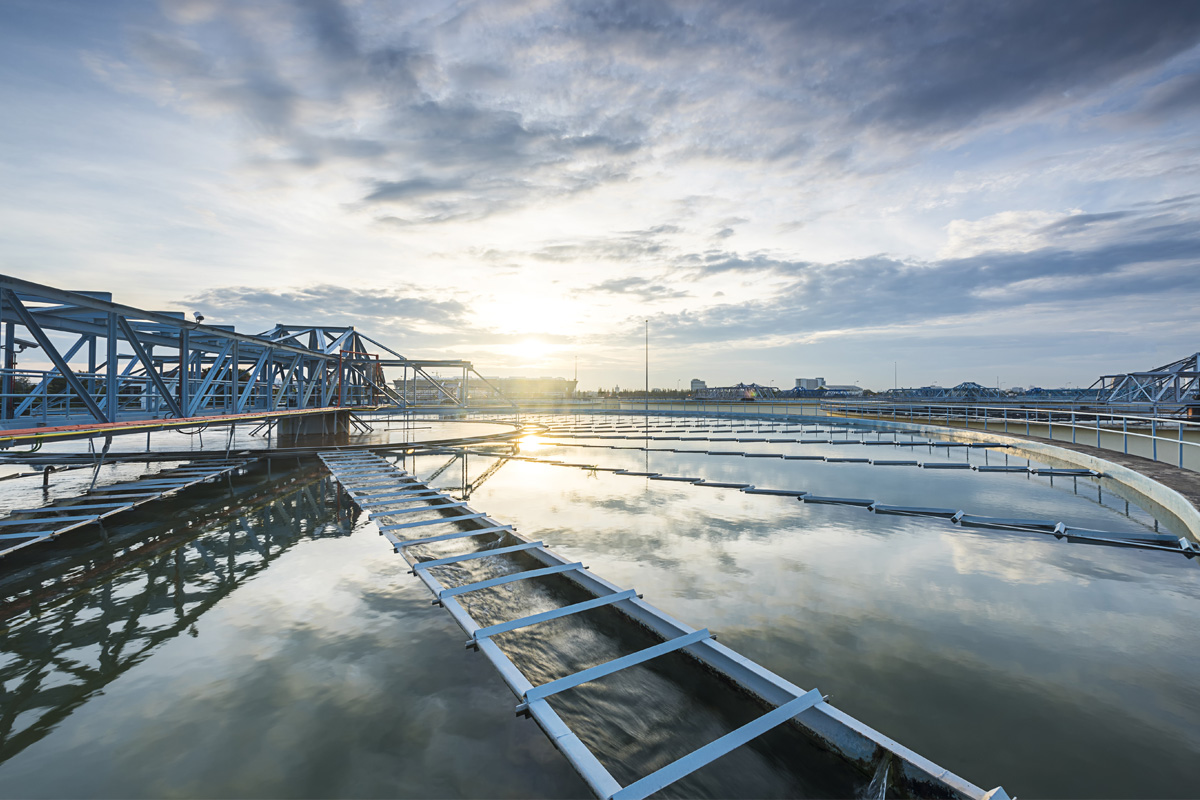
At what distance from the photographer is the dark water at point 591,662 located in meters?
4.05

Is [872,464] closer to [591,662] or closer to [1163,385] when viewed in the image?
[591,662]

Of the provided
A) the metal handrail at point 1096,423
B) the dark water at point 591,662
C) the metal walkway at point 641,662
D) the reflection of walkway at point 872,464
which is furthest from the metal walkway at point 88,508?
the metal handrail at point 1096,423

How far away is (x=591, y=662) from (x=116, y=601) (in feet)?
23.5

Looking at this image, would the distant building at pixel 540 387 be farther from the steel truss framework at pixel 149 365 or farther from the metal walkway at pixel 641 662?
the metal walkway at pixel 641 662

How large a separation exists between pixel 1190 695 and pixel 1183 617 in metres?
2.32

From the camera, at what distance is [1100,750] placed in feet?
13.3

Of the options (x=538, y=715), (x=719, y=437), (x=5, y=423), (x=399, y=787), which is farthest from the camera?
(x=719, y=437)

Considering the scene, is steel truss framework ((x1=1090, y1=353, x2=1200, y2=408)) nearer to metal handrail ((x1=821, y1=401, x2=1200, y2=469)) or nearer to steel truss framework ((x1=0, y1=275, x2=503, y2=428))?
metal handrail ((x1=821, y1=401, x2=1200, y2=469))

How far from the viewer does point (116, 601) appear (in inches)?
294

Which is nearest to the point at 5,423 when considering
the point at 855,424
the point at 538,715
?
the point at 538,715

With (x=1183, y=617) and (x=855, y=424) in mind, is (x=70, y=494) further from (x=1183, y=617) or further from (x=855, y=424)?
(x=855, y=424)

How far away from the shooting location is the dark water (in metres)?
4.05

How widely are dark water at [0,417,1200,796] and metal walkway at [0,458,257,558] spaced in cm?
100

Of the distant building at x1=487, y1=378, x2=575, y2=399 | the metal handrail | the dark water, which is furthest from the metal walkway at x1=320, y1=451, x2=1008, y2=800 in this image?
the distant building at x1=487, y1=378, x2=575, y2=399
